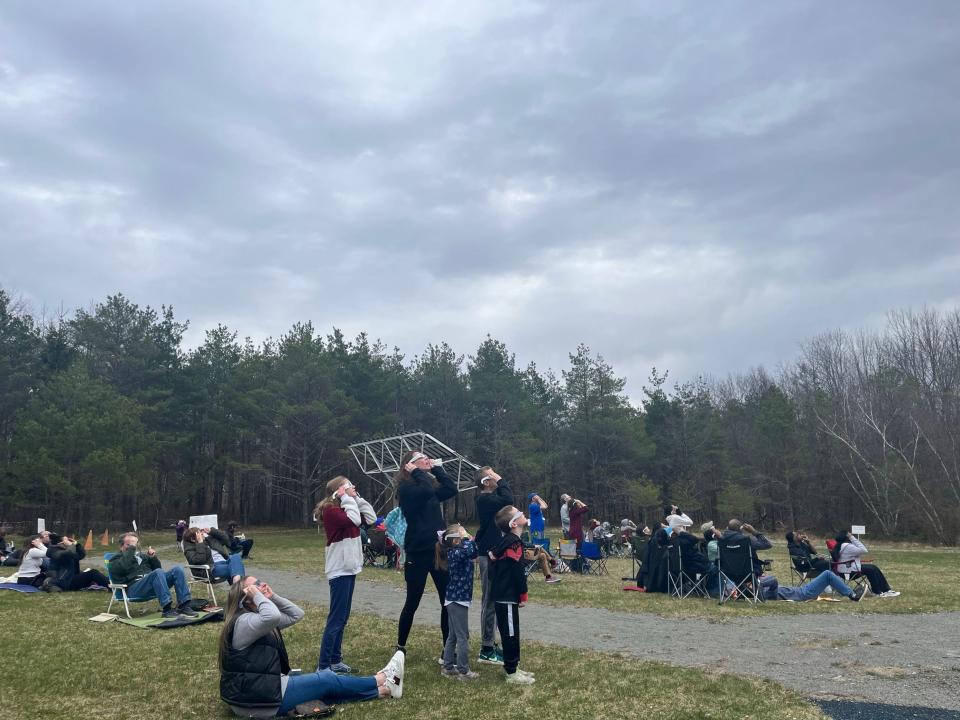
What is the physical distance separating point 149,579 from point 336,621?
15.6ft

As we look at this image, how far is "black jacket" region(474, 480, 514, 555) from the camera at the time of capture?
6.72 metres

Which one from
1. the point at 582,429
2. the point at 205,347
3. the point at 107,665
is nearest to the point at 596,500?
the point at 582,429

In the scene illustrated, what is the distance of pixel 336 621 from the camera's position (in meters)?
5.91

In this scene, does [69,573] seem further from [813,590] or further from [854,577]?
[854,577]

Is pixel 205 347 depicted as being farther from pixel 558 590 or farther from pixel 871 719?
pixel 871 719

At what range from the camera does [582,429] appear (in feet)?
→ 142

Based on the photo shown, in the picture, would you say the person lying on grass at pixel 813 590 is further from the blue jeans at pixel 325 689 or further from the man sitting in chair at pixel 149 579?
the man sitting in chair at pixel 149 579

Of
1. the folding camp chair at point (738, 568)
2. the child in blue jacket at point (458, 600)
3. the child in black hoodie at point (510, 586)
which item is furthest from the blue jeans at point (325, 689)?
the folding camp chair at point (738, 568)

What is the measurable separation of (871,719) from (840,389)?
41.8 m

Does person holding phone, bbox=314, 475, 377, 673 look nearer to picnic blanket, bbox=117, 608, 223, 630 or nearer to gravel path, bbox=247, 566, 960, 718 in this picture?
gravel path, bbox=247, 566, 960, 718

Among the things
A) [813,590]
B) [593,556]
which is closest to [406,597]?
[813,590]

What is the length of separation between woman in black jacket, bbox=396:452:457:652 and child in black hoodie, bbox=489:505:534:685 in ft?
1.72

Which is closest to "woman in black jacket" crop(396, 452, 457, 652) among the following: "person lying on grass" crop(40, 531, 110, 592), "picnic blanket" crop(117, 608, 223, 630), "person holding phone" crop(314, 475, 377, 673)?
"person holding phone" crop(314, 475, 377, 673)

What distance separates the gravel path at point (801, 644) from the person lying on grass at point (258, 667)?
2666 millimetres
